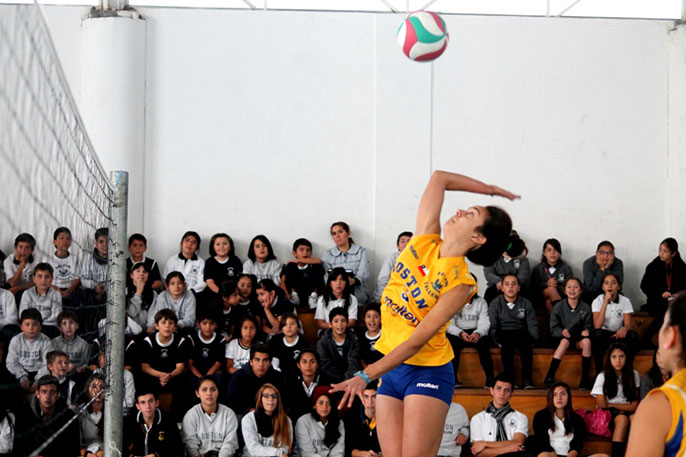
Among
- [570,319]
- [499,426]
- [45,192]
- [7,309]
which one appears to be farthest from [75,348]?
[570,319]

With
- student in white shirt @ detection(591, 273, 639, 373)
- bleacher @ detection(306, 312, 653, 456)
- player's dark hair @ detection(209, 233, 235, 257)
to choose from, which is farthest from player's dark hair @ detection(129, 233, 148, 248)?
student in white shirt @ detection(591, 273, 639, 373)

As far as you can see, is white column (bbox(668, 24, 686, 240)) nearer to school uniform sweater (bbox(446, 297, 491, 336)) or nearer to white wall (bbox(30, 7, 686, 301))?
white wall (bbox(30, 7, 686, 301))

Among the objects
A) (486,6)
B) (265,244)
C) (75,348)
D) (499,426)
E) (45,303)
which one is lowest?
(499,426)

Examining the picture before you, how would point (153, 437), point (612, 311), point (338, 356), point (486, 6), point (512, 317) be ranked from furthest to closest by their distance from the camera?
point (486, 6) → point (612, 311) → point (512, 317) → point (338, 356) → point (153, 437)

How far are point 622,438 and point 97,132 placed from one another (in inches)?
297

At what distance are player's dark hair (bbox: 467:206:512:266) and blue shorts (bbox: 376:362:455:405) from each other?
0.62 metres

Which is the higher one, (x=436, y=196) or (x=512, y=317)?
(x=436, y=196)

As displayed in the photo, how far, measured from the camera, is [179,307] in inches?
421

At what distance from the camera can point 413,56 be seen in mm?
7820

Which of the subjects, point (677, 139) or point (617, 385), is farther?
point (677, 139)

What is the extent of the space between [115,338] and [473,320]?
19.4ft

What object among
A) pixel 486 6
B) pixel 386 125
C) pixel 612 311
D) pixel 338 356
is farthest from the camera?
pixel 486 6

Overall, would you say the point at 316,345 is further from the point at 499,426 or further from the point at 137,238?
the point at 137,238

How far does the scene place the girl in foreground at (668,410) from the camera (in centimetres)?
255
